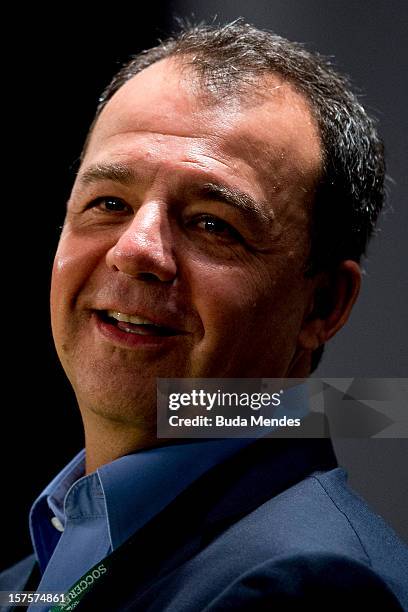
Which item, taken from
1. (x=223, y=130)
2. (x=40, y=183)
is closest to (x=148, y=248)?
(x=223, y=130)

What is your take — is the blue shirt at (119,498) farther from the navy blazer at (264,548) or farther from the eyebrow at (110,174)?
the eyebrow at (110,174)

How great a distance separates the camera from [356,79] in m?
1.61

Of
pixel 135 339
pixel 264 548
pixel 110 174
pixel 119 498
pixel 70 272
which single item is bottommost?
pixel 264 548

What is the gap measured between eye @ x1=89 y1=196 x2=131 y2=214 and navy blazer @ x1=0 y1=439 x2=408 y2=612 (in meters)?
0.39

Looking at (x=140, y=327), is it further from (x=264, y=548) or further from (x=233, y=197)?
(x=264, y=548)

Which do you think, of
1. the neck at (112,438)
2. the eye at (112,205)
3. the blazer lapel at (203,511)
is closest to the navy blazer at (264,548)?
the blazer lapel at (203,511)

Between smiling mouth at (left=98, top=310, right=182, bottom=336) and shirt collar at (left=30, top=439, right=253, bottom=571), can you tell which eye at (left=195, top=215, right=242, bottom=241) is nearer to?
smiling mouth at (left=98, top=310, right=182, bottom=336)

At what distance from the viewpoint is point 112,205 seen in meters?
1.26

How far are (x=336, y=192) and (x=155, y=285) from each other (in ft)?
1.14

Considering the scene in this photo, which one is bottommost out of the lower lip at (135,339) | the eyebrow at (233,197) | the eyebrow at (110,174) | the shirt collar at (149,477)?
the shirt collar at (149,477)

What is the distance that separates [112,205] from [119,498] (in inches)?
16.6

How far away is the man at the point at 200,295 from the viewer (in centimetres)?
107

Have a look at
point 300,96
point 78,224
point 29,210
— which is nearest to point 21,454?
point 29,210

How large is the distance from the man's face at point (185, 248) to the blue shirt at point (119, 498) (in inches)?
3.0
